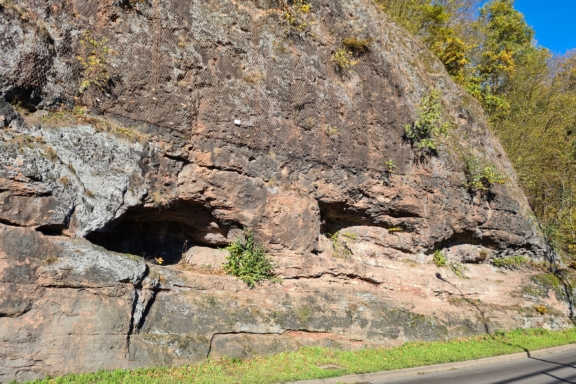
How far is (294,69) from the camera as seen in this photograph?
1085 cm

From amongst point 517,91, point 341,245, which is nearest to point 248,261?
point 341,245

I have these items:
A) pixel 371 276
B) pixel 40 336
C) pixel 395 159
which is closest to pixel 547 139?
pixel 395 159

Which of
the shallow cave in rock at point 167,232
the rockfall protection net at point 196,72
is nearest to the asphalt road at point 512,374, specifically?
the shallow cave in rock at point 167,232

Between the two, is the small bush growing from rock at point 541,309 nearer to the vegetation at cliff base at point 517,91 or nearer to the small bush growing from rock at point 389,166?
the vegetation at cliff base at point 517,91

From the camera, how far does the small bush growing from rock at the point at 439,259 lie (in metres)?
13.5

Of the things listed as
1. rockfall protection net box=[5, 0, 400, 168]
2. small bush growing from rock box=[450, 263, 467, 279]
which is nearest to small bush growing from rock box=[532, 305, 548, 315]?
small bush growing from rock box=[450, 263, 467, 279]

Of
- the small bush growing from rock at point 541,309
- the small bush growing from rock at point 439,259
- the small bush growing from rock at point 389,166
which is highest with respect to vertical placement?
the small bush growing from rock at point 389,166

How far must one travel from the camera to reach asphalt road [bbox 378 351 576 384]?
8.53 m

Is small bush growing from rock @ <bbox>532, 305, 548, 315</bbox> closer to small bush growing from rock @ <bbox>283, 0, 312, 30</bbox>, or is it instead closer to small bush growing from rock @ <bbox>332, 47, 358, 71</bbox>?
small bush growing from rock @ <bbox>332, 47, 358, 71</bbox>

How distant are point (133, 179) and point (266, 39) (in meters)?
5.20

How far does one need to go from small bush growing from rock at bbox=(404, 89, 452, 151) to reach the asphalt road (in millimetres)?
6469

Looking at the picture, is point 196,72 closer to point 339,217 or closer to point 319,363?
point 339,217

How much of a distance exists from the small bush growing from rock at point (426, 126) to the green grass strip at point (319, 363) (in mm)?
5933

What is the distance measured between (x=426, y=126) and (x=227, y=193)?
698 centimetres
